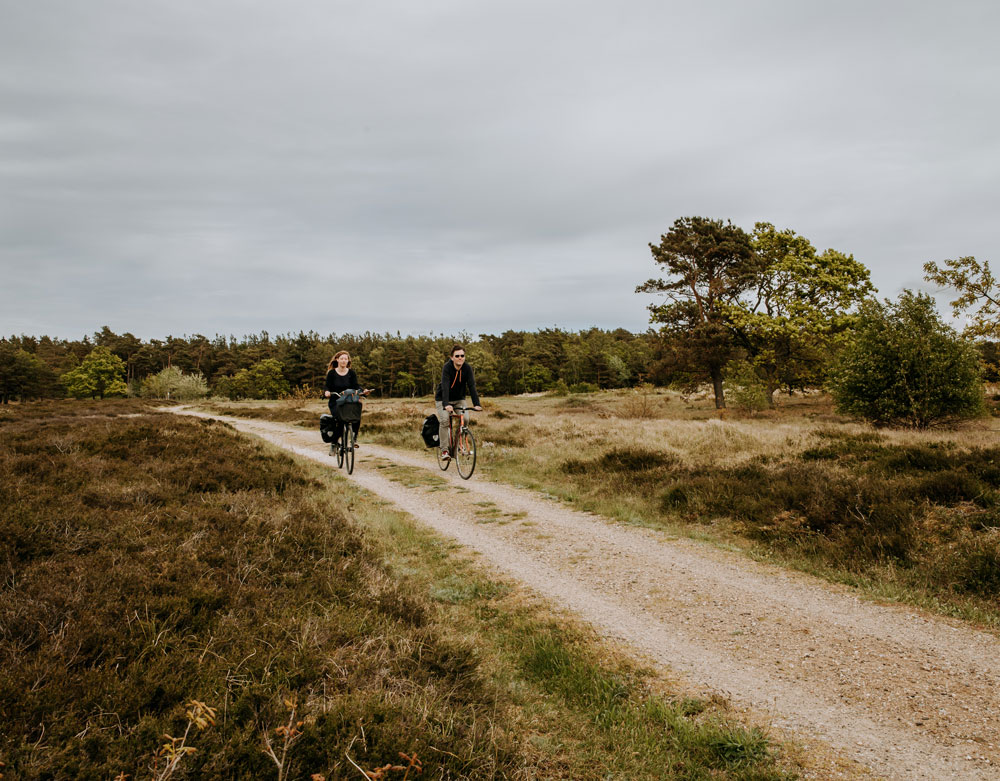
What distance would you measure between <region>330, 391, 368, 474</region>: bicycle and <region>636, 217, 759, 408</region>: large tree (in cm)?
2618

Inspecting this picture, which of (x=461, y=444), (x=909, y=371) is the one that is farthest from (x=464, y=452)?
(x=909, y=371)

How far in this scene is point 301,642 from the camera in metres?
3.32

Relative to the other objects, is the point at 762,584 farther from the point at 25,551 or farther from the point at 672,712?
the point at 25,551

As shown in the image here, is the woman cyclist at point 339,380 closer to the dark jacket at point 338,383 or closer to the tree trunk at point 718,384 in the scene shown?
the dark jacket at point 338,383

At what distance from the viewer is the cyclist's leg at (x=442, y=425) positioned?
1220 cm

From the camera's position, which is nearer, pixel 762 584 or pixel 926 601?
pixel 926 601

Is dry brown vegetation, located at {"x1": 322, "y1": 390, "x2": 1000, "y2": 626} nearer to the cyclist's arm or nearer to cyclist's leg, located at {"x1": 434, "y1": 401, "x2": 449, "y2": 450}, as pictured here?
cyclist's leg, located at {"x1": 434, "y1": 401, "x2": 449, "y2": 450}

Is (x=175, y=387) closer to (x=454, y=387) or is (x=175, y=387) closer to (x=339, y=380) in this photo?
(x=339, y=380)

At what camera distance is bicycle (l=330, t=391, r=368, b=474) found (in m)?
12.2

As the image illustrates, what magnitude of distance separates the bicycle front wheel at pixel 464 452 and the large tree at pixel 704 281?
24.6m

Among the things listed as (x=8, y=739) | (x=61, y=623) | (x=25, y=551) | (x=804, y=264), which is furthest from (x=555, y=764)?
(x=804, y=264)

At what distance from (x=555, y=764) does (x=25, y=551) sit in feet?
14.9

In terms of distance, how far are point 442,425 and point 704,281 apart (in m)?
28.1

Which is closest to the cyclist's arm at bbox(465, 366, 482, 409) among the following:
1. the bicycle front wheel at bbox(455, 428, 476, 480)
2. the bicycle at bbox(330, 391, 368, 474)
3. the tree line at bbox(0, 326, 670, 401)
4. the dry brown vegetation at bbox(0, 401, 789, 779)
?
the bicycle front wheel at bbox(455, 428, 476, 480)
